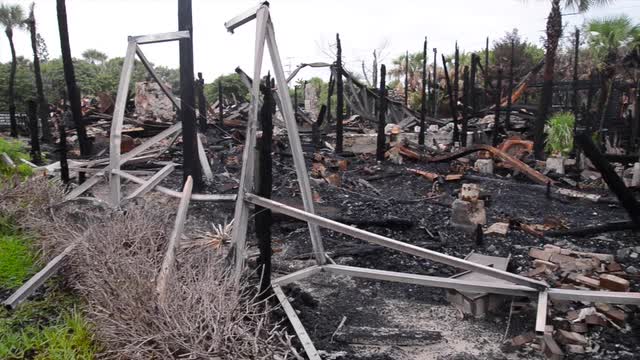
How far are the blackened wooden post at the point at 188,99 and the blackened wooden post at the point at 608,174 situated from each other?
579 cm

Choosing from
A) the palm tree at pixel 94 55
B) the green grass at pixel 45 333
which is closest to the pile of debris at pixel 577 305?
the green grass at pixel 45 333

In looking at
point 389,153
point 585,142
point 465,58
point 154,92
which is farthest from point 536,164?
point 465,58

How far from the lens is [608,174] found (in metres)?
4.46

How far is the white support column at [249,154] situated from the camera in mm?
3705

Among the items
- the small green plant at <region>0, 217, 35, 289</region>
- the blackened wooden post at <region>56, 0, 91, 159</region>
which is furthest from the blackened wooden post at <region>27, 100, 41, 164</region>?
the small green plant at <region>0, 217, 35, 289</region>

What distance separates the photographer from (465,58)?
2845cm

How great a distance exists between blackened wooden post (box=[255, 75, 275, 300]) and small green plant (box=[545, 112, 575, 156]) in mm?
10378

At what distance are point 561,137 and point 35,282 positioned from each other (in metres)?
12.1

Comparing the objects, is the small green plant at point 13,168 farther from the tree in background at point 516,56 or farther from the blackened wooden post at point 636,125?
the tree in background at point 516,56

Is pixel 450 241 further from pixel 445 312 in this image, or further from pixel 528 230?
pixel 445 312

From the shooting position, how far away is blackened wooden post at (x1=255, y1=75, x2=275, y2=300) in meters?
3.49

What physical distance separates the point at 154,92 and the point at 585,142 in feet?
54.2

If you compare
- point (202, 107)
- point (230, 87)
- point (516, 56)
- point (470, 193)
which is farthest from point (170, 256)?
point (230, 87)

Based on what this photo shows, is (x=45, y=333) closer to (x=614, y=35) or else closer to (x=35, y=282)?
(x=35, y=282)
